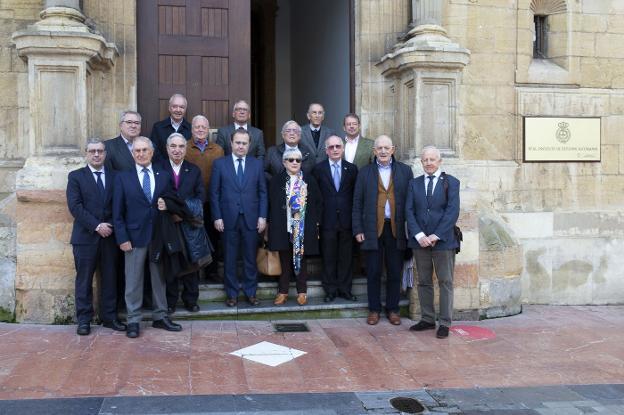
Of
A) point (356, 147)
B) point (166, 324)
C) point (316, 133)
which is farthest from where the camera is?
point (316, 133)

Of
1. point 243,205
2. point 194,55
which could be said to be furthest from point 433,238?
point 194,55

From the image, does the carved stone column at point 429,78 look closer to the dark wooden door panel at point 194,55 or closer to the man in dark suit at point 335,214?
the man in dark suit at point 335,214

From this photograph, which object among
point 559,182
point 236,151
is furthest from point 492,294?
point 236,151

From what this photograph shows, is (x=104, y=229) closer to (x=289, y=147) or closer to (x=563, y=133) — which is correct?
(x=289, y=147)

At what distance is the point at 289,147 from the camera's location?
6832mm

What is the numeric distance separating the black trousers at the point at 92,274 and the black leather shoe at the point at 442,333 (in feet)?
9.53

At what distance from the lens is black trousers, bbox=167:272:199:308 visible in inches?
249

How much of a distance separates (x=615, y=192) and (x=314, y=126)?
3932 millimetres

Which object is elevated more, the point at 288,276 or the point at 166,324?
the point at 288,276

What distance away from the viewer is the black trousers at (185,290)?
20.7ft

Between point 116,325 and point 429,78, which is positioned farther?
point 429,78

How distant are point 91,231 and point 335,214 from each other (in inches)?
90.7

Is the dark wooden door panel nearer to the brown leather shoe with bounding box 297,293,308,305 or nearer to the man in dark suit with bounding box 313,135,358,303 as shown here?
the man in dark suit with bounding box 313,135,358,303

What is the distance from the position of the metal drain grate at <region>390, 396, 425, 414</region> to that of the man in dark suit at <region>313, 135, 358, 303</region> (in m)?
2.41
